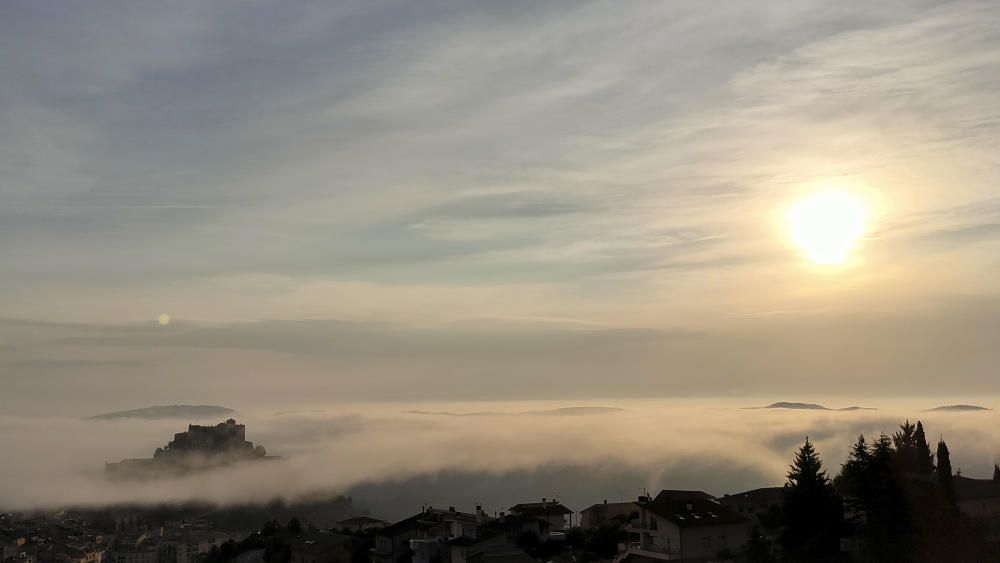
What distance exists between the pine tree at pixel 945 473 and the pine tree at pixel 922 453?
1247 mm

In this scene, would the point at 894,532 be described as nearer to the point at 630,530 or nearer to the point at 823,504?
the point at 823,504

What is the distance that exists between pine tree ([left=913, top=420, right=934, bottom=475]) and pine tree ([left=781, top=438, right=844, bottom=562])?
15545 mm

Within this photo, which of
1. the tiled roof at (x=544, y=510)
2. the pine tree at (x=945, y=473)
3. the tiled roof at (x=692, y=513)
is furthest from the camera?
the tiled roof at (x=544, y=510)

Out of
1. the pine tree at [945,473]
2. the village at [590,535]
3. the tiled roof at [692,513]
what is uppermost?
the pine tree at [945,473]

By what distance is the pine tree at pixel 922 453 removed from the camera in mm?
83312

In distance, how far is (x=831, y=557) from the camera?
212ft

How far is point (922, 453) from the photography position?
88.3 meters

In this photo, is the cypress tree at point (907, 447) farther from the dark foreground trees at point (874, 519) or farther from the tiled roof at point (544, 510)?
the tiled roof at point (544, 510)

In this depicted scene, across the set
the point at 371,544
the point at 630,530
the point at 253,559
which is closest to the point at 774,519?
the point at 630,530

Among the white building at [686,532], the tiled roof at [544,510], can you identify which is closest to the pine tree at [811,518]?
the white building at [686,532]

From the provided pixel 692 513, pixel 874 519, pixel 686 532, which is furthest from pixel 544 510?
pixel 874 519

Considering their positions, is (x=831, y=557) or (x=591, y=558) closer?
(x=831, y=557)

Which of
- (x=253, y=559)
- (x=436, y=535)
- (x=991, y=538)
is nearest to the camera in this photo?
(x=991, y=538)

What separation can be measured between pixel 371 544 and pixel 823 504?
64.0m
